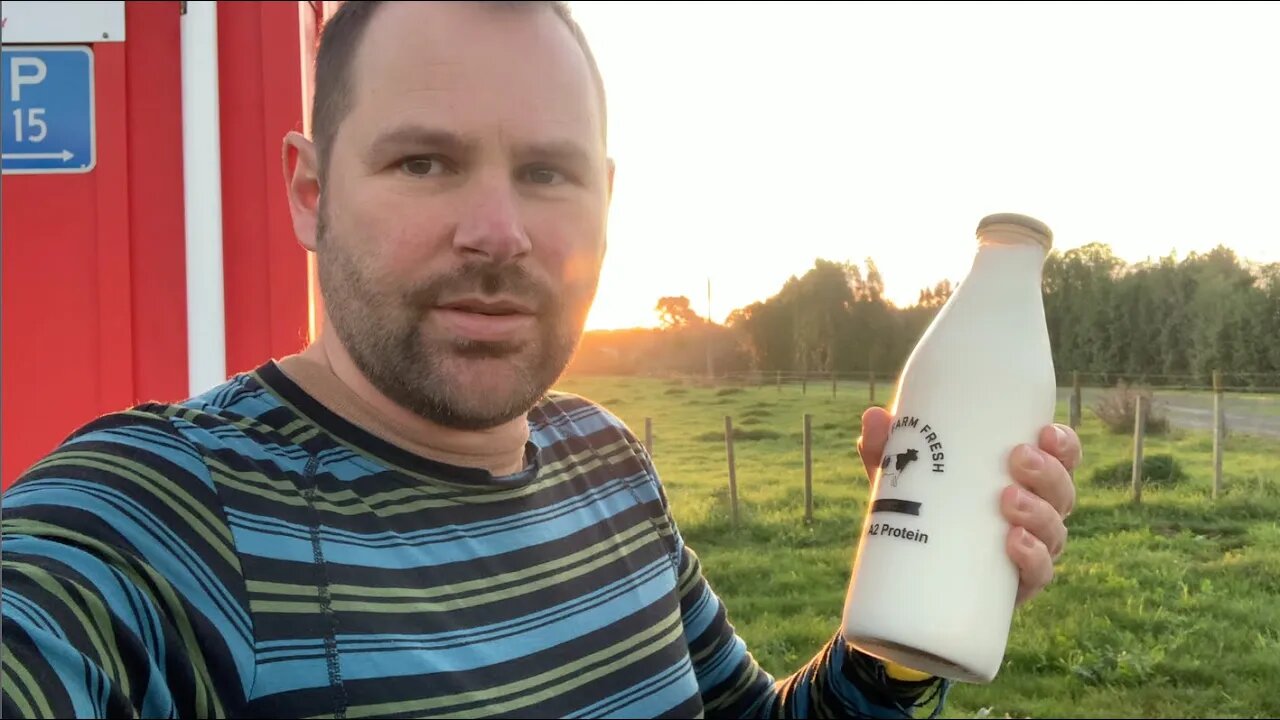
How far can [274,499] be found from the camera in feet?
2.27

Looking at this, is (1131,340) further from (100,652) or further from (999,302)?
(100,652)

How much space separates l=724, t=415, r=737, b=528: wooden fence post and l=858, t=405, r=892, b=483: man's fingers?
505 mm

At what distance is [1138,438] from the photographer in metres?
1.29

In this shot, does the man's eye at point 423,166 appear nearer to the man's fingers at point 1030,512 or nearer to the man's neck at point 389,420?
the man's neck at point 389,420

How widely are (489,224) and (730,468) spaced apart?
83 centimetres

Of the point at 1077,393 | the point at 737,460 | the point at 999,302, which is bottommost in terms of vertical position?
the point at 737,460

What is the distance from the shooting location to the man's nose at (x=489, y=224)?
26.8 inches

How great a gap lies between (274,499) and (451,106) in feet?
1.04

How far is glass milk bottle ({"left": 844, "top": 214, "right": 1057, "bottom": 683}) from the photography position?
0.75 metres

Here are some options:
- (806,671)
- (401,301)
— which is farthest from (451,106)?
(806,671)

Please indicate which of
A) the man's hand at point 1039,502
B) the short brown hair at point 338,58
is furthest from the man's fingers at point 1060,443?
the short brown hair at point 338,58

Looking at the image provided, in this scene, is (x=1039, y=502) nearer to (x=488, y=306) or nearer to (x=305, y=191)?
(x=488, y=306)

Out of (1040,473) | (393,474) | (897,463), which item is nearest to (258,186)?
(393,474)

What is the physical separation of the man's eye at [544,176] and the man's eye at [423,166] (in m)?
0.07
